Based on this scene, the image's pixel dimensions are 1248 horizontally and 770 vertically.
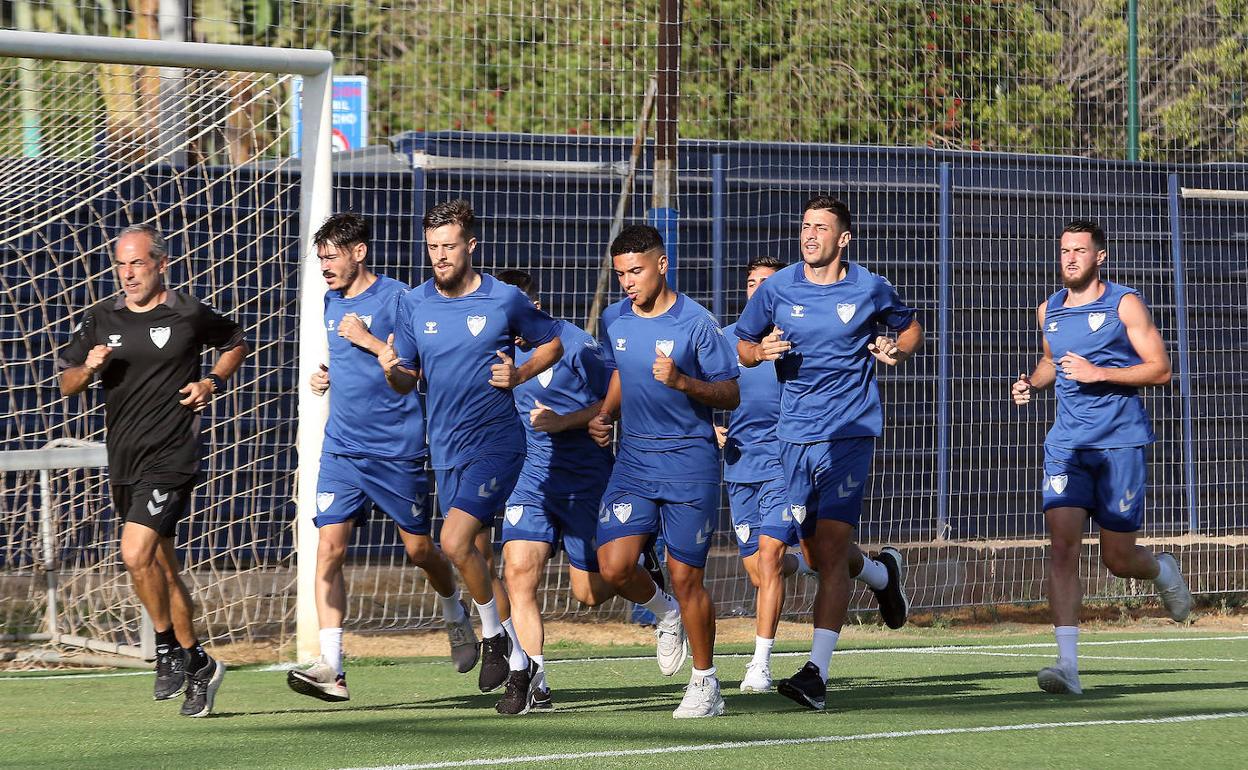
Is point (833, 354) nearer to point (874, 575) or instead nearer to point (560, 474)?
point (560, 474)

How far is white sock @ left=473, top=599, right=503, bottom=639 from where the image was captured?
25.1ft

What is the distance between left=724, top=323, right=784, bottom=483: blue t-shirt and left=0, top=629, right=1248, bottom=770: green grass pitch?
114cm

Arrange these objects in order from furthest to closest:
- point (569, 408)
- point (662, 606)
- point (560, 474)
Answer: point (662, 606) < point (569, 408) < point (560, 474)

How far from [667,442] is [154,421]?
7.35 feet

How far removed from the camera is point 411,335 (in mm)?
7672

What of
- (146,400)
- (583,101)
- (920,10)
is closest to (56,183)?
(146,400)

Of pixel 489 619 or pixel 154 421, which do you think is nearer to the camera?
pixel 154 421

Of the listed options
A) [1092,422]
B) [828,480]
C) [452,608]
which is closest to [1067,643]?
[1092,422]

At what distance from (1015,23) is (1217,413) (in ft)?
11.5

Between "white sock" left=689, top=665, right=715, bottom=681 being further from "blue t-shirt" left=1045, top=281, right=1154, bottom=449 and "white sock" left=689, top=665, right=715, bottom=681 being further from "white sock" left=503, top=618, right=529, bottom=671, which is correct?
"blue t-shirt" left=1045, top=281, right=1154, bottom=449

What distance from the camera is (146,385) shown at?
7324 mm

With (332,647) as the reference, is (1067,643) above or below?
below

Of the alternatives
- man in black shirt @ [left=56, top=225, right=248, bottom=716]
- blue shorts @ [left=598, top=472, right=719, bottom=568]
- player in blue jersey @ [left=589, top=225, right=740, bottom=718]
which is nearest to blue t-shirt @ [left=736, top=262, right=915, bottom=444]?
player in blue jersey @ [left=589, top=225, right=740, bottom=718]

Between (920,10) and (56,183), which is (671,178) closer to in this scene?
(920,10)
